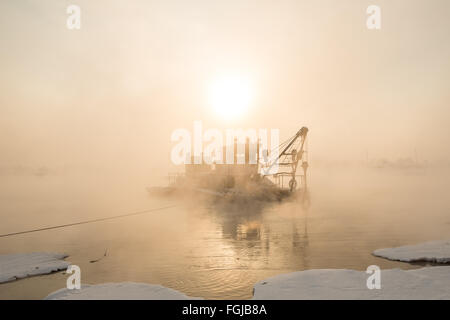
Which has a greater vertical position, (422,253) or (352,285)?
(352,285)

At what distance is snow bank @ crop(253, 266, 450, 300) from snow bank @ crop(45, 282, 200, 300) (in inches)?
124

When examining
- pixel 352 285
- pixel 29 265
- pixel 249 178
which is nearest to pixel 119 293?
pixel 29 265

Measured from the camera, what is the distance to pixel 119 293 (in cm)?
945

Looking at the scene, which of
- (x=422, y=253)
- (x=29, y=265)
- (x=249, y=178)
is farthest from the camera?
(x=249, y=178)

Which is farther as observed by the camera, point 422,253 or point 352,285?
point 422,253

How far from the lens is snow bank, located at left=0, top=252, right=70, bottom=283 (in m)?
12.0

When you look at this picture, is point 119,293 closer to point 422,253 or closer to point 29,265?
point 29,265

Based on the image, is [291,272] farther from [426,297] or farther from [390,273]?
[426,297]

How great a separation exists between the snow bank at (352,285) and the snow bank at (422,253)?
6.89 feet

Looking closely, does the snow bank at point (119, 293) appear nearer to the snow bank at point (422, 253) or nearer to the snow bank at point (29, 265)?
the snow bank at point (29, 265)

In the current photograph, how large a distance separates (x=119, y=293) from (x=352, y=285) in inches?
334

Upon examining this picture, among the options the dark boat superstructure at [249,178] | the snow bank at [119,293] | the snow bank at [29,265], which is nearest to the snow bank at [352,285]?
the snow bank at [119,293]

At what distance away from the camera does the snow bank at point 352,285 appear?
9055 millimetres
